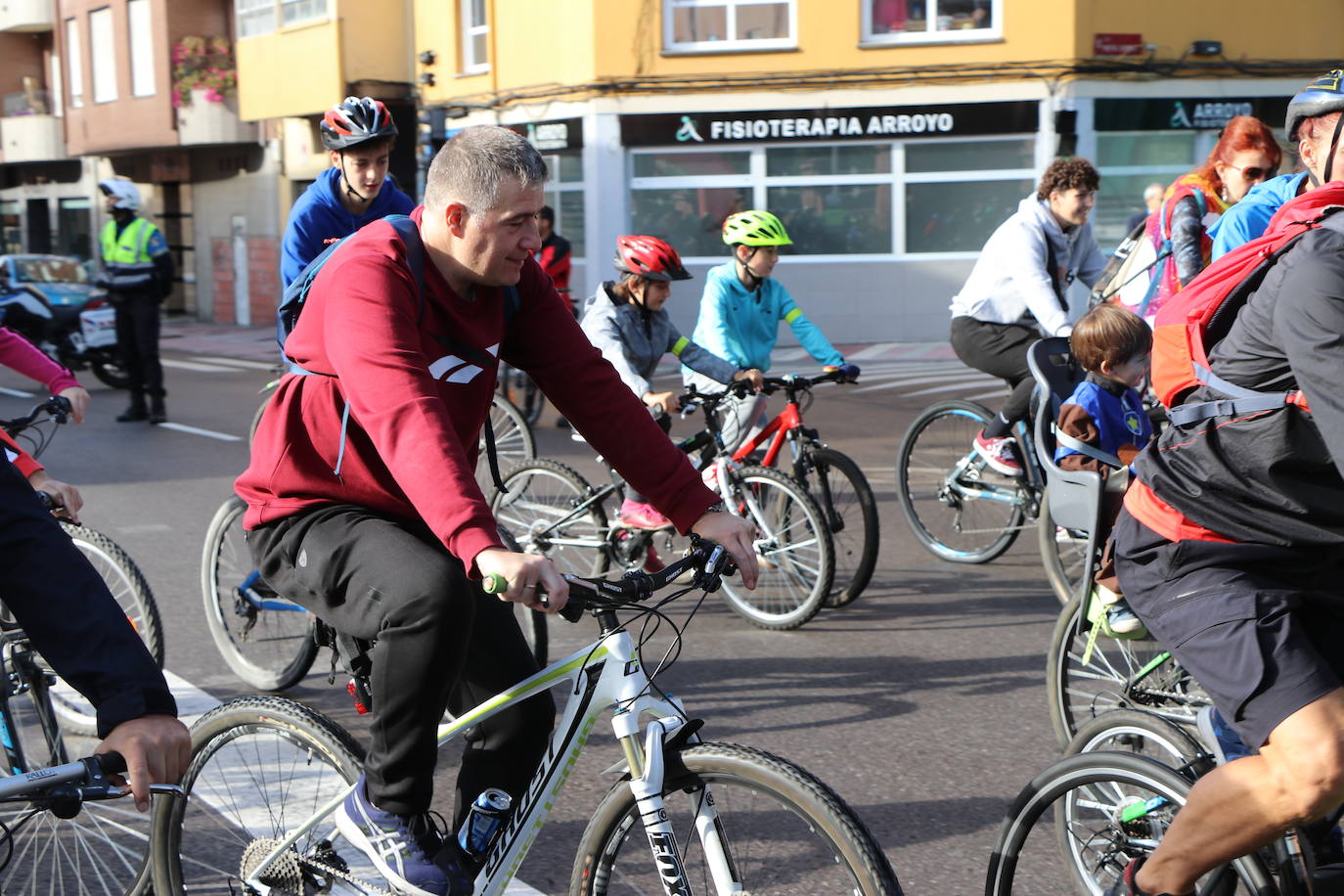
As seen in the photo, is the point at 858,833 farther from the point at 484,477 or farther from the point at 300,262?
the point at 484,477

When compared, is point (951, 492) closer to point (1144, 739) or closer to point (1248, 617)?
point (1144, 739)

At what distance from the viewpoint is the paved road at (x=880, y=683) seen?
423 centimetres

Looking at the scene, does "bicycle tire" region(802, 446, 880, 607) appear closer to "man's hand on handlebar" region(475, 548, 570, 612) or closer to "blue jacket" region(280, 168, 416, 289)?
"blue jacket" region(280, 168, 416, 289)

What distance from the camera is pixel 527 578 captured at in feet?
8.43

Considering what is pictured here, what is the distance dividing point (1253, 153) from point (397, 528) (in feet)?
14.3

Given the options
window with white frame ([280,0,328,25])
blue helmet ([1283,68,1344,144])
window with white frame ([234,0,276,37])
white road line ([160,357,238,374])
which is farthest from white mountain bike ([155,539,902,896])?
window with white frame ([234,0,276,37])

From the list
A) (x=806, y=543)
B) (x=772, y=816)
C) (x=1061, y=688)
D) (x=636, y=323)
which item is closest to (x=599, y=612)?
(x=772, y=816)

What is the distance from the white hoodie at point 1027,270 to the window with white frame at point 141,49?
28438 millimetres

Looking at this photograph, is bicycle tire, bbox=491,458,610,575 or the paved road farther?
bicycle tire, bbox=491,458,610,575

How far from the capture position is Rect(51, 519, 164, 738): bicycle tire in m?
5.12

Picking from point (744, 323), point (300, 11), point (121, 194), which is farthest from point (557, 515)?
point (300, 11)

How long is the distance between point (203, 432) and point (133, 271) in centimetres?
143

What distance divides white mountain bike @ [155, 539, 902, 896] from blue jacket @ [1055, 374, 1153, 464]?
280 centimetres

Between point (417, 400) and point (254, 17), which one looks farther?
point (254, 17)
